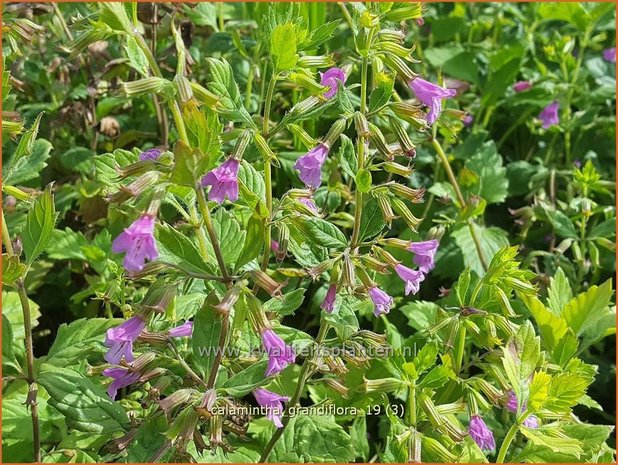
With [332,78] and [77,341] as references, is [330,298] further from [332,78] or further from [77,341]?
[77,341]

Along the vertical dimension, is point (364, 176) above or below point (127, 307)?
above

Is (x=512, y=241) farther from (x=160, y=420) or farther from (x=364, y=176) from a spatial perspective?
(x=160, y=420)

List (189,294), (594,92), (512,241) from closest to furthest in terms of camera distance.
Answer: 1. (189,294)
2. (512,241)
3. (594,92)

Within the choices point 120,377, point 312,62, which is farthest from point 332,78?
point 120,377

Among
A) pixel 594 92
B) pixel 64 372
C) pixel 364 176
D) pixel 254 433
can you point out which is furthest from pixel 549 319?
pixel 594 92

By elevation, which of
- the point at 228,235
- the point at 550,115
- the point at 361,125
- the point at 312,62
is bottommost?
the point at 550,115

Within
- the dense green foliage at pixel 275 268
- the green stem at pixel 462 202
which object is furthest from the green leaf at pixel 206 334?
the green stem at pixel 462 202
